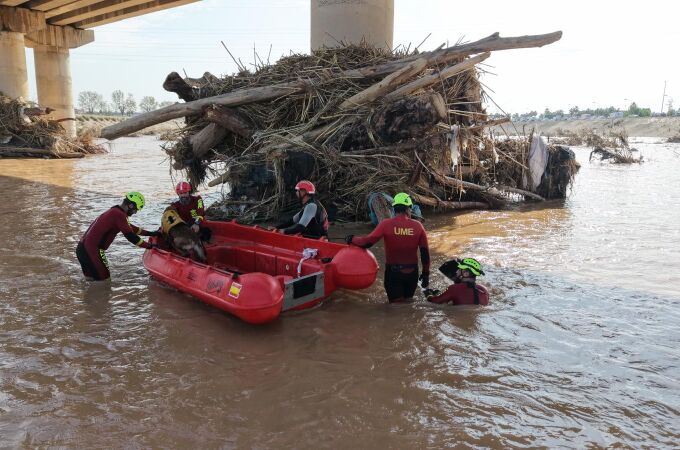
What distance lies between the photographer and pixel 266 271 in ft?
22.2

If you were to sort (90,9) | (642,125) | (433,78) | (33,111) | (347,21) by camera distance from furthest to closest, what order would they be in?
(642,125), (90,9), (33,111), (347,21), (433,78)

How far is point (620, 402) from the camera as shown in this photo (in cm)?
392

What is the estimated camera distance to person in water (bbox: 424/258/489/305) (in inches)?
231

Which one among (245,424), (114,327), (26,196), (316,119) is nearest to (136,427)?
(245,424)

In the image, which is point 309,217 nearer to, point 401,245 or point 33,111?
point 401,245

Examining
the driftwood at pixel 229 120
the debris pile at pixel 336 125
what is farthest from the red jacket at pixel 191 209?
the driftwood at pixel 229 120

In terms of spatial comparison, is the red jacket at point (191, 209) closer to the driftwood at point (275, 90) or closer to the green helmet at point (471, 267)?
the driftwood at point (275, 90)

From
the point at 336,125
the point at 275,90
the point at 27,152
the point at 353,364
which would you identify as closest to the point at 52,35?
the point at 27,152

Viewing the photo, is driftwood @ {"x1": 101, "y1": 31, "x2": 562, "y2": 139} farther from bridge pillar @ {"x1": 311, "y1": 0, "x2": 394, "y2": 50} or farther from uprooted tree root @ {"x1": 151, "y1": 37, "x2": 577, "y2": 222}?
bridge pillar @ {"x1": 311, "y1": 0, "x2": 394, "y2": 50}

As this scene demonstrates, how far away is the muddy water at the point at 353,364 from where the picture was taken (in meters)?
3.54

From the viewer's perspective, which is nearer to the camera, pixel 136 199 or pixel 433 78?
pixel 136 199

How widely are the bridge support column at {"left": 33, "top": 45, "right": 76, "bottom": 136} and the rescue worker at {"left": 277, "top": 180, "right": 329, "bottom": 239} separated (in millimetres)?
28289

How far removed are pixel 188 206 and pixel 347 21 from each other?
302 inches

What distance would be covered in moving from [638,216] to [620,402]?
932 centimetres
